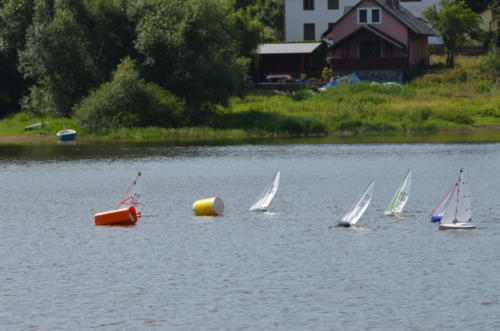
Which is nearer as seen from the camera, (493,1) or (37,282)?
(37,282)

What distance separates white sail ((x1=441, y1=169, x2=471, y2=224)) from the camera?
122ft

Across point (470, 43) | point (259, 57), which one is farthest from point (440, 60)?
point (259, 57)

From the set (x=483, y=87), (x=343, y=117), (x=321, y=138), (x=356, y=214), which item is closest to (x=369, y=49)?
(x=483, y=87)

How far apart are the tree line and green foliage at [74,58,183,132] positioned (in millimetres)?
91

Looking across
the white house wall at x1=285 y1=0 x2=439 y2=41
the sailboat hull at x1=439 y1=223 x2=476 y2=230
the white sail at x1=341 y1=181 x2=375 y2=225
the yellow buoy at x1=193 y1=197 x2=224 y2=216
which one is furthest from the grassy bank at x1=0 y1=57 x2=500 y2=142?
the sailboat hull at x1=439 y1=223 x2=476 y2=230

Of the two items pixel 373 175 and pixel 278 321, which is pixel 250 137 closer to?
pixel 373 175

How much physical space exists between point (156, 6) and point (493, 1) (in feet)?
207

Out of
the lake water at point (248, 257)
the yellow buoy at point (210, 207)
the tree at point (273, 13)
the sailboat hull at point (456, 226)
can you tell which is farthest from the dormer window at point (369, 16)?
the sailboat hull at point (456, 226)

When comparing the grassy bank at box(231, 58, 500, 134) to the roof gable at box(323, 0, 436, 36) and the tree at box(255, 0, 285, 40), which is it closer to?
the roof gable at box(323, 0, 436, 36)

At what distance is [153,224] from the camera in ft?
145

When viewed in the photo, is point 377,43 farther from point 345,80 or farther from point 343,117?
point 343,117

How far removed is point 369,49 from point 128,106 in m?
36.0

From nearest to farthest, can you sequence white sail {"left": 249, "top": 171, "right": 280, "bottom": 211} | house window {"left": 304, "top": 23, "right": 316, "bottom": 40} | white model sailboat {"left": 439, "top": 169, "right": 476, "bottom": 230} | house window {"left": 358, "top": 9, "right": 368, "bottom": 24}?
1. white model sailboat {"left": 439, "top": 169, "right": 476, "bottom": 230}
2. white sail {"left": 249, "top": 171, "right": 280, "bottom": 211}
3. house window {"left": 358, "top": 9, "right": 368, "bottom": 24}
4. house window {"left": 304, "top": 23, "right": 316, "bottom": 40}

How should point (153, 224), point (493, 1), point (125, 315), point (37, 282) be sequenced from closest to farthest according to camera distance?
point (125, 315) → point (37, 282) → point (153, 224) → point (493, 1)
